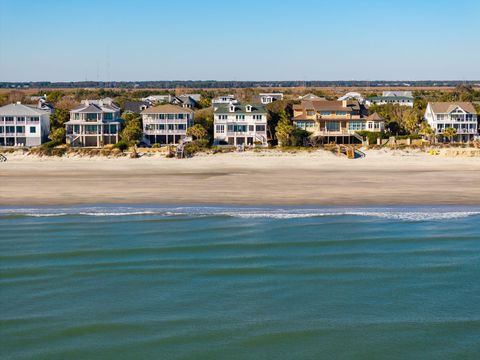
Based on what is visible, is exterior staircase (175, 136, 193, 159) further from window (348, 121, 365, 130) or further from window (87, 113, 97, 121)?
window (348, 121, 365, 130)

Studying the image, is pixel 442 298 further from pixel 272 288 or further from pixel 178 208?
pixel 178 208

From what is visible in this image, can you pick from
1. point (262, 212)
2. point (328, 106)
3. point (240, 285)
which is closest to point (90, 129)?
point (328, 106)

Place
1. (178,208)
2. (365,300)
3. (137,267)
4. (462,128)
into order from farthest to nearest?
(462,128) → (178,208) → (137,267) → (365,300)

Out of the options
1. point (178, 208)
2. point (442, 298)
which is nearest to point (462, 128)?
point (178, 208)

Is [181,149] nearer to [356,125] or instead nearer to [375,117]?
[356,125]

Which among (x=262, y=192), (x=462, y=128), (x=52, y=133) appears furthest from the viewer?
(x=462, y=128)
